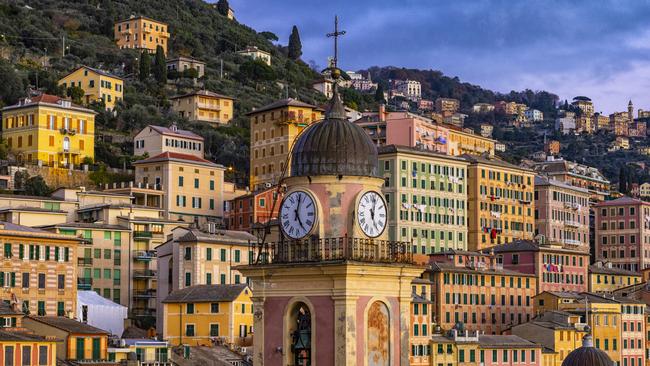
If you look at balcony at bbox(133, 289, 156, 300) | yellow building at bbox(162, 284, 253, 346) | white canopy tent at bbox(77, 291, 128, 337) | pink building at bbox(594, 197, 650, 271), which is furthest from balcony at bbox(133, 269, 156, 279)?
pink building at bbox(594, 197, 650, 271)

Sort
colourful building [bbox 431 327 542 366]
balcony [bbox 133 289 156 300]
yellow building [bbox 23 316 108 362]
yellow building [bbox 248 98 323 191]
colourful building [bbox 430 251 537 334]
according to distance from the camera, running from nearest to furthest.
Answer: yellow building [bbox 23 316 108 362]
colourful building [bbox 431 327 542 366]
balcony [bbox 133 289 156 300]
colourful building [bbox 430 251 537 334]
yellow building [bbox 248 98 323 191]

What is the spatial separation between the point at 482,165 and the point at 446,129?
12.3 meters

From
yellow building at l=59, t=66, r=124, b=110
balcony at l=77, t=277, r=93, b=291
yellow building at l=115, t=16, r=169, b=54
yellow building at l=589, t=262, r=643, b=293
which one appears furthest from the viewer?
yellow building at l=115, t=16, r=169, b=54

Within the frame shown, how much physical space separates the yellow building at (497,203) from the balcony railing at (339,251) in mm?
108473

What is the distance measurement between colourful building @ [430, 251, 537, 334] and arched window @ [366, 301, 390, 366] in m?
83.0

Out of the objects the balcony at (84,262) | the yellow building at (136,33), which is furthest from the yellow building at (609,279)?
the yellow building at (136,33)

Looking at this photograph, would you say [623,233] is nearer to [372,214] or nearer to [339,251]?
[372,214]

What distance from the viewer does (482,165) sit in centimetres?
12912

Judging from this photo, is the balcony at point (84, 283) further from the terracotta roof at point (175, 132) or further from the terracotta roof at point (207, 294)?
the terracotta roof at point (175, 132)

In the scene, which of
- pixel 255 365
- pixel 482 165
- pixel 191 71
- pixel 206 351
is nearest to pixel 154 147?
pixel 482 165

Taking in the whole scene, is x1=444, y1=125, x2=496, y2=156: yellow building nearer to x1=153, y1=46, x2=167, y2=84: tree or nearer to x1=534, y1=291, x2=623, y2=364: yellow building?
x1=534, y1=291, x2=623, y2=364: yellow building

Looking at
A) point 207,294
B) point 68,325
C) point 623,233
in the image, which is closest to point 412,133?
point 623,233

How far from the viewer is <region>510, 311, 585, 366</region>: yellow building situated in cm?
9869

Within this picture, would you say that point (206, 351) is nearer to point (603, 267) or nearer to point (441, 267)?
point (441, 267)
